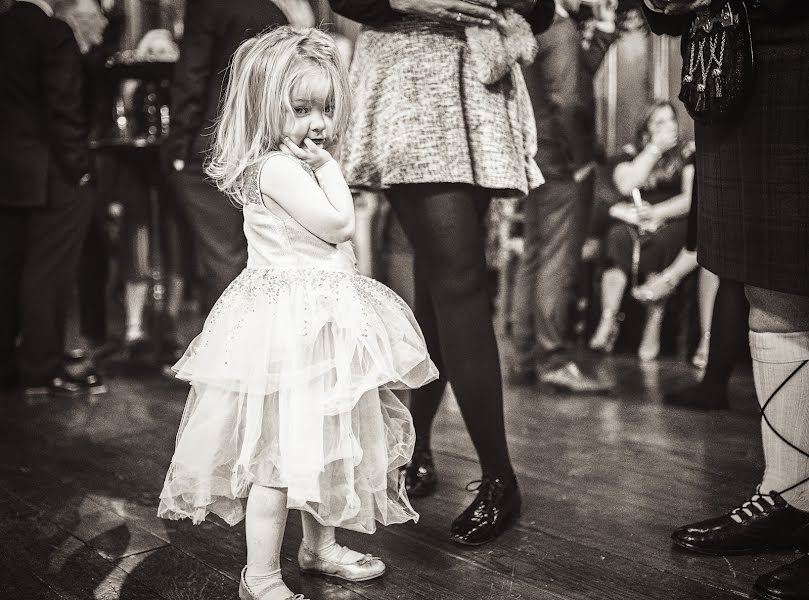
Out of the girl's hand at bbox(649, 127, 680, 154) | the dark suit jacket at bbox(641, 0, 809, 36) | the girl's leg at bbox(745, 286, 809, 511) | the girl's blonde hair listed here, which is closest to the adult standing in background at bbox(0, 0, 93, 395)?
the girl's blonde hair

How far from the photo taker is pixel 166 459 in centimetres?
200

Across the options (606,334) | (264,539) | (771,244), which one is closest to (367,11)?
(771,244)

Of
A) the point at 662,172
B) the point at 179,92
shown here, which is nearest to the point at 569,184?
the point at 662,172

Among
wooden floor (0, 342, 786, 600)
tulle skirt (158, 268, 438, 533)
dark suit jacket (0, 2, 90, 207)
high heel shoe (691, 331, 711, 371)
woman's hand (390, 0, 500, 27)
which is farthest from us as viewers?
high heel shoe (691, 331, 711, 371)

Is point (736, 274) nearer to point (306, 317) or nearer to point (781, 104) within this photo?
point (781, 104)

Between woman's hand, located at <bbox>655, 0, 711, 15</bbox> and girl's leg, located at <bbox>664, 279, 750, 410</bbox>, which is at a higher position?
woman's hand, located at <bbox>655, 0, 711, 15</bbox>

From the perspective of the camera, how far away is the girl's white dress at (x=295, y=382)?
117 cm

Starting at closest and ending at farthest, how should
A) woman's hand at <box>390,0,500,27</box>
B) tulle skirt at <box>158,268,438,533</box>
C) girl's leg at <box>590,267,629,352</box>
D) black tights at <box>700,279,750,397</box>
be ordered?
tulle skirt at <box>158,268,438,533</box>
woman's hand at <box>390,0,500,27</box>
black tights at <box>700,279,750,397</box>
girl's leg at <box>590,267,629,352</box>

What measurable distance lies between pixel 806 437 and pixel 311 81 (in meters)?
0.98

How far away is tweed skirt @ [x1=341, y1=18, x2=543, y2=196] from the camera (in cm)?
143

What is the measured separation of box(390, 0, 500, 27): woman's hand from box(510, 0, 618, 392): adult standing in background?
1.45 metres

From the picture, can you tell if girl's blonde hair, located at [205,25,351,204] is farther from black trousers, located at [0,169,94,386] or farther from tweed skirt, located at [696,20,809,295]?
black trousers, located at [0,169,94,386]

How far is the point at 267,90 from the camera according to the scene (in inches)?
47.3

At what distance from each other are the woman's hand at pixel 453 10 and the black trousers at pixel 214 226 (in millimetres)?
1298
